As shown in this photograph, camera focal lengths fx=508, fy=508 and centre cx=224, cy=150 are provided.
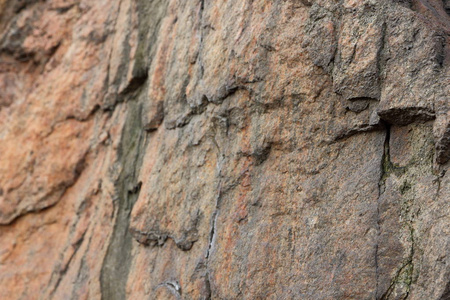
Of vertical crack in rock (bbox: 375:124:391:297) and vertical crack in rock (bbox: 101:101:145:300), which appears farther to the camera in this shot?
vertical crack in rock (bbox: 101:101:145:300)

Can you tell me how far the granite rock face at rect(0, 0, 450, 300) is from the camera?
6.23ft

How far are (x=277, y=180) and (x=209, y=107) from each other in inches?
25.9

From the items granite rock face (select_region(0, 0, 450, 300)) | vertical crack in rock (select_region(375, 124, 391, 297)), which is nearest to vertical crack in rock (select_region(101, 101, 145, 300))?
granite rock face (select_region(0, 0, 450, 300))

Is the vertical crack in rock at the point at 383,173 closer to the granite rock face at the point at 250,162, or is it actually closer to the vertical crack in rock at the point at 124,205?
the granite rock face at the point at 250,162

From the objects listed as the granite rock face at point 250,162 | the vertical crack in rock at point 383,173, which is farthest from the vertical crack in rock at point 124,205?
the vertical crack in rock at point 383,173

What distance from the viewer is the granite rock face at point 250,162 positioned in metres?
1.90

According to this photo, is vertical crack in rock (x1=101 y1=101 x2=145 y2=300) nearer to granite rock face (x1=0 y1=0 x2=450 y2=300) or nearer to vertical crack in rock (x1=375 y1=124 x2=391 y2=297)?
granite rock face (x1=0 y1=0 x2=450 y2=300)

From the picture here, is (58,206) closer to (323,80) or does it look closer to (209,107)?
(209,107)

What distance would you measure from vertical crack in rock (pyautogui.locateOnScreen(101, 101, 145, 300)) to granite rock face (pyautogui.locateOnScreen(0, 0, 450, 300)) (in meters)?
0.01

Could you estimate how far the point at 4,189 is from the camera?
4.41m

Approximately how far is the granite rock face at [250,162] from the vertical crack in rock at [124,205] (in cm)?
1

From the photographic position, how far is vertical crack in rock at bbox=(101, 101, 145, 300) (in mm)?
3221

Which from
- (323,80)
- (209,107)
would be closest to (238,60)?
(209,107)

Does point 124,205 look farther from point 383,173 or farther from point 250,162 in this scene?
point 383,173
